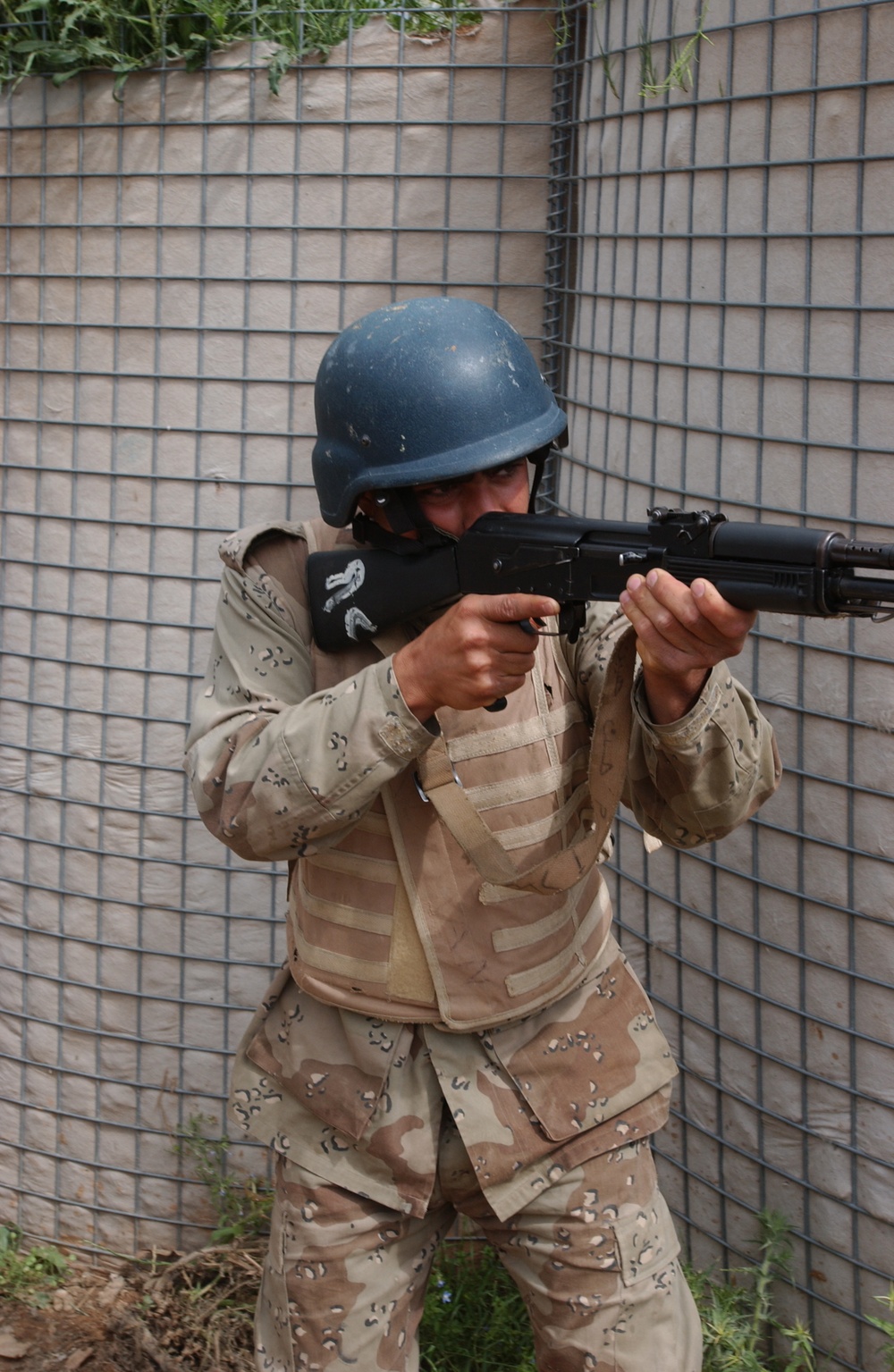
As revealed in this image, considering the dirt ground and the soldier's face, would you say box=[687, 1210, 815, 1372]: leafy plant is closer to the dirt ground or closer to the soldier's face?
the dirt ground

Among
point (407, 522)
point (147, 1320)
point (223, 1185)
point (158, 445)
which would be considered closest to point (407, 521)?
point (407, 522)

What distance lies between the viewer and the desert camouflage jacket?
88.9 inches

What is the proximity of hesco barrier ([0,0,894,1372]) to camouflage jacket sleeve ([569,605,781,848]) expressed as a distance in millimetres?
478

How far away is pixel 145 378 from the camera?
144 inches

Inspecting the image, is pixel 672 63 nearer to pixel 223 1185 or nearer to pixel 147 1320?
pixel 223 1185

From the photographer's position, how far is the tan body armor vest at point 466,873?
2.43m

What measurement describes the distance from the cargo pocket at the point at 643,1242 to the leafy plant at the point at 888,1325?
0.48 meters

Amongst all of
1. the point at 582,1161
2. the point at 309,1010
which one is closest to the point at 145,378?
the point at 309,1010

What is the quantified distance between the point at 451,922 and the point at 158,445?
1.72 m

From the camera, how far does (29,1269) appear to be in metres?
3.99

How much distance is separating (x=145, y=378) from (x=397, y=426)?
4.87 feet

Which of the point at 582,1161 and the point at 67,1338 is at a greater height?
the point at 582,1161

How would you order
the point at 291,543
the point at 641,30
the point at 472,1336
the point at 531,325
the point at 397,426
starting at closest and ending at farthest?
1. the point at 397,426
2. the point at 291,543
3. the point at 641,30
4. the point at 472,1336
5. the point at 531,325

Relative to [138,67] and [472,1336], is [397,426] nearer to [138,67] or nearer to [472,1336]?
[138,67]
